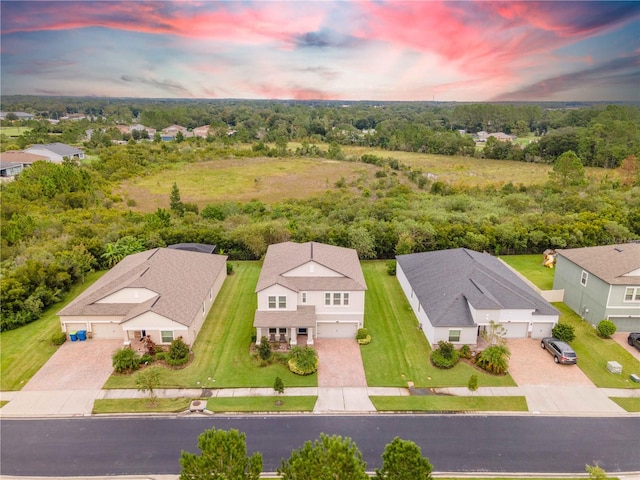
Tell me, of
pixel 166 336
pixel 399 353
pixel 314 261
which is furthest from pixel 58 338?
pixel 399 353

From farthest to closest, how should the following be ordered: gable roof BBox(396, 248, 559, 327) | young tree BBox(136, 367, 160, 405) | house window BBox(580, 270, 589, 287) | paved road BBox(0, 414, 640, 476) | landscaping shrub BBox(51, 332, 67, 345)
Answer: house window BBox(580, 270, 589, 287), landscaping shrub BBox(51, 332, 67, 345), gable roof BBox(396, 248, 559, 327), young tree BBox(136, 367, 160, 405), paved road BBox(0, 414, 640, 476)

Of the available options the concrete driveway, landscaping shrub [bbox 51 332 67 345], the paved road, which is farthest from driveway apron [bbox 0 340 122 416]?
the concrete driveway

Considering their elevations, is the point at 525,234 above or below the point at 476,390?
above

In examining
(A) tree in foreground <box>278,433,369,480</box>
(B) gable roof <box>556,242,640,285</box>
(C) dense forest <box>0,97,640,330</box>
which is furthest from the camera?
(C) dense forest <box>0,97,640,330</box>

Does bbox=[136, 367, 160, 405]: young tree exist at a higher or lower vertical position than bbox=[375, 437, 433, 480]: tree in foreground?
lower

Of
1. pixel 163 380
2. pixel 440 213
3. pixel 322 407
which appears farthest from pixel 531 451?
pixel 440 213

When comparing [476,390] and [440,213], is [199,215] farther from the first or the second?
[476,390]

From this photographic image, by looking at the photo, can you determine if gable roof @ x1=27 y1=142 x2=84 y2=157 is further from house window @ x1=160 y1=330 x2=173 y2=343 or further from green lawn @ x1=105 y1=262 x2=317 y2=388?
house window @ x1=160 y1=330 x2=173 y2=343

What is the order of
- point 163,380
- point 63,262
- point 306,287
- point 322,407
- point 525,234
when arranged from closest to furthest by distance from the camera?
1. point 322,407
2. point 163,380
3. point 306,287
4. point 63,262
5. point 525,234
